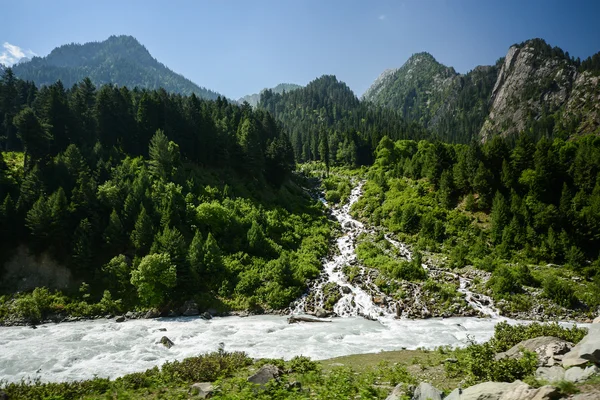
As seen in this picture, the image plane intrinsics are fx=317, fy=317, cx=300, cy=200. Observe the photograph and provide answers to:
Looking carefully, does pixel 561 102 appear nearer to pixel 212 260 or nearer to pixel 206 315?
pixel 212 260

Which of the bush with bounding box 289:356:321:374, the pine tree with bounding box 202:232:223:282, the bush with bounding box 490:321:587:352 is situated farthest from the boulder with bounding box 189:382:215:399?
the pine tree with bounding box 202:232:223:282

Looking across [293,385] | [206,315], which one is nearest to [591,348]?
[293,385]

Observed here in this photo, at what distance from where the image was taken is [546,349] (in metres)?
17.7

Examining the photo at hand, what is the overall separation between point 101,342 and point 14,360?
6.03m

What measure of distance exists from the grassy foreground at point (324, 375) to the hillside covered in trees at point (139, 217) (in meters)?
18.6

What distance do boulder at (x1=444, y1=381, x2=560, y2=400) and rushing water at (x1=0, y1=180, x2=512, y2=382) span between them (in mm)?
14744

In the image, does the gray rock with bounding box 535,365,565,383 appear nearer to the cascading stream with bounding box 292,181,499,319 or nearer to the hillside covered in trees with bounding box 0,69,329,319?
the cascading stream with bounding box 292,181,499,319

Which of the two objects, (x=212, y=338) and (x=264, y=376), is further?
(x=212, y=338)

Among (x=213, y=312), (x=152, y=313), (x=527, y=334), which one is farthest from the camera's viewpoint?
(x=213, y=312)

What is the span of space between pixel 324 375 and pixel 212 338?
1485 centimetres

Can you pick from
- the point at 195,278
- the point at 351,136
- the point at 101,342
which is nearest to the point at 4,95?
the point at 195,278

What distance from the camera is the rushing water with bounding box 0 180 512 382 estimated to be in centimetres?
2505

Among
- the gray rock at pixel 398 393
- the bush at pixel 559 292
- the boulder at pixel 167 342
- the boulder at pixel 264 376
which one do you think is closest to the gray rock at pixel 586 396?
the gray rock at pixel 398 393

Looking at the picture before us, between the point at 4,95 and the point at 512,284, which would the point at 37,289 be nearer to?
the point at 512,284
